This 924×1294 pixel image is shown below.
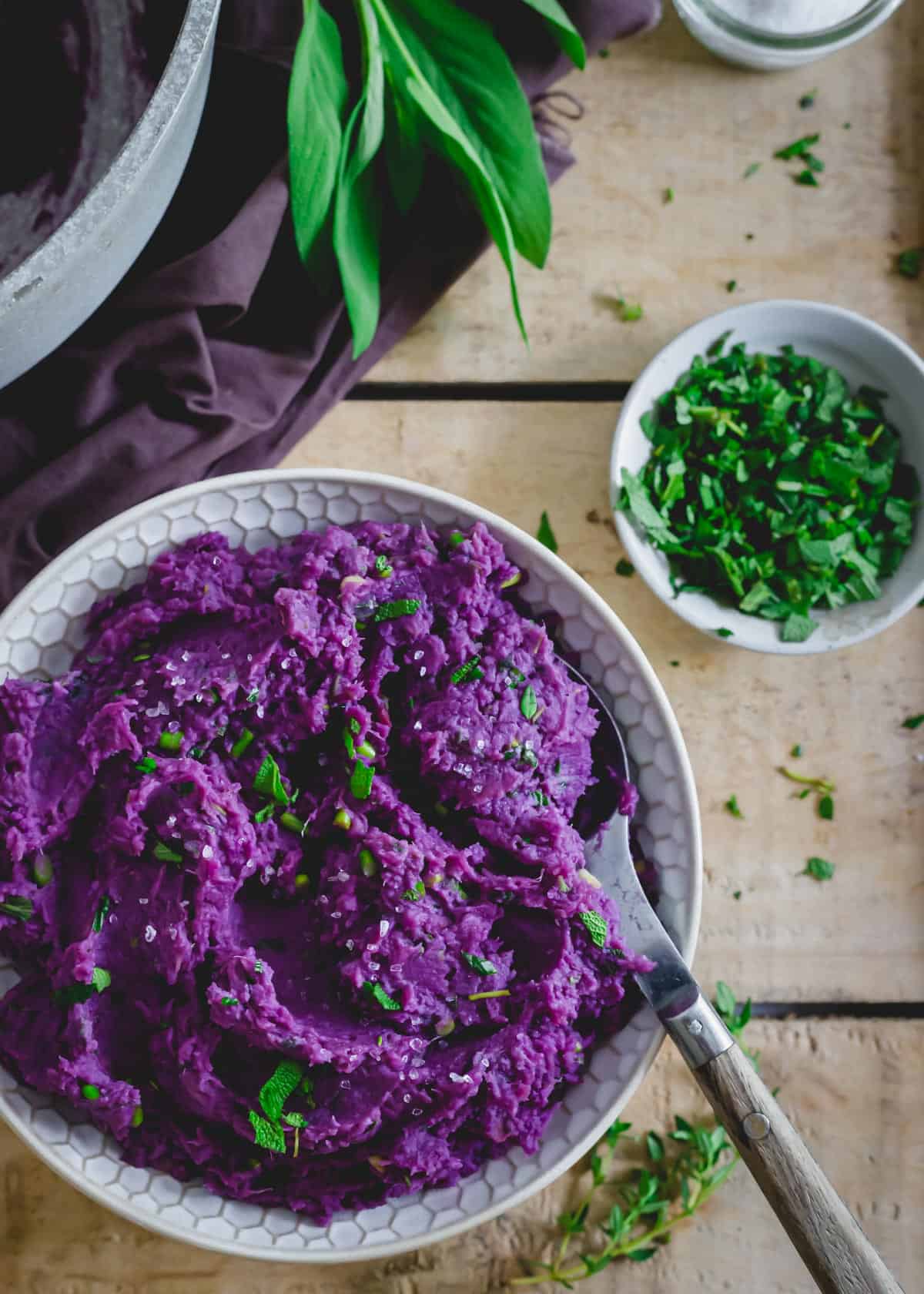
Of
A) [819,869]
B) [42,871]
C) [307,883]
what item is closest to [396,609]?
[307,883]

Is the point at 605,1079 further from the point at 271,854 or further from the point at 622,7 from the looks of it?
the point at 622,7

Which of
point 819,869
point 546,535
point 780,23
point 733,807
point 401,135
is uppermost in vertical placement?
point 401,135

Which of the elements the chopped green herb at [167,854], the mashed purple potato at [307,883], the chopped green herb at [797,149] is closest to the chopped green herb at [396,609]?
the mashed purple potato at [307,883]

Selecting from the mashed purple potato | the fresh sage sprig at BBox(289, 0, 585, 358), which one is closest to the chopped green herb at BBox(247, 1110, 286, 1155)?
the mashed purple potato

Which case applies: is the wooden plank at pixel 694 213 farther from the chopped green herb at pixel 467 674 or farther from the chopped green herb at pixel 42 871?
the chopped green herb at pixel 42 871

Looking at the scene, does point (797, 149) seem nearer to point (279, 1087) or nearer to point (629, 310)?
point (629, 310)

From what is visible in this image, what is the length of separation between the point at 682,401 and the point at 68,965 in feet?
4.64

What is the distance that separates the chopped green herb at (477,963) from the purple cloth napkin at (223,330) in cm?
97

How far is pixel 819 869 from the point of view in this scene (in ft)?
7.47

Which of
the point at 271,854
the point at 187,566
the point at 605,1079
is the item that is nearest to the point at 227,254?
the point at 187,566

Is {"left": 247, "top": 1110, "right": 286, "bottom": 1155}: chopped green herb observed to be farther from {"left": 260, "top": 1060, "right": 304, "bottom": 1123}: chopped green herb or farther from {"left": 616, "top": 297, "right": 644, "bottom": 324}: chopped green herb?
{"left": 616, "top": 297, "right": 644, "bottom": 324}: chopped green herb

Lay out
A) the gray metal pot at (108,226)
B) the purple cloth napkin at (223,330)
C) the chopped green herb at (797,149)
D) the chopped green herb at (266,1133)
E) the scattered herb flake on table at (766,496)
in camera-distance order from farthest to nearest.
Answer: the chopped green herb at (797,149)
the scattered herb flake on table at (766,496)
the purple cloth napkin at (223,330)
the chopped green herb at (266,1133)
the gray metal pot at (108,226)

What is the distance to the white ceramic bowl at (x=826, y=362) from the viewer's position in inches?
85.7

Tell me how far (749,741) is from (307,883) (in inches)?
37.0
